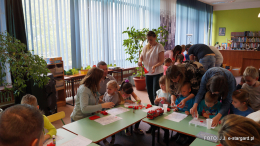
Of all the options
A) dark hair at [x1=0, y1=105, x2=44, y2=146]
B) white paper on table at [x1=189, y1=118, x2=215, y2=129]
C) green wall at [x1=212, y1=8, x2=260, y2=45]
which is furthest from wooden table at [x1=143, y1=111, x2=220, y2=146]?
green wall at [x1=212, y1=8, x2=260, y2=45]

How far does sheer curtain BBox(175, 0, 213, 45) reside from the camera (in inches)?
340

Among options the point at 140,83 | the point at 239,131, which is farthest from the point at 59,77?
the point at 239,131

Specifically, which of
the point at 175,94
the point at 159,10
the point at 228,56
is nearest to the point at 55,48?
the point at 175,94

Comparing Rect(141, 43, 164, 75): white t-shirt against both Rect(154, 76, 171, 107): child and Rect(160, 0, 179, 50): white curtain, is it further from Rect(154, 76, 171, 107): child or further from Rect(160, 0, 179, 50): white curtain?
Rect(160, 0, 179, 50): white curtain

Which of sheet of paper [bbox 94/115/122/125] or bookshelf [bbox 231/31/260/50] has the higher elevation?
bookshelf [bbox 231/31/260/50]


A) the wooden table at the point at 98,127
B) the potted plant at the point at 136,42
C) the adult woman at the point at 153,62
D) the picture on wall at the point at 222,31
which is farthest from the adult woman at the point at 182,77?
the picture on wall at the point at 222,31

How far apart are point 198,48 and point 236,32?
803 cm

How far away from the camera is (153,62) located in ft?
11.3

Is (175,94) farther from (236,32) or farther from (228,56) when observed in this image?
(236,32)

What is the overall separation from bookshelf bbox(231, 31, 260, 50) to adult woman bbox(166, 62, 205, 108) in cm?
929

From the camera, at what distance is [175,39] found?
859 centimetres

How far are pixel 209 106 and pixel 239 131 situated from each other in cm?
130

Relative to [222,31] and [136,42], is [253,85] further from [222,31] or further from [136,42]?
[222,31]

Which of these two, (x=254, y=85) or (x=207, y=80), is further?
(x=254, y=85)
